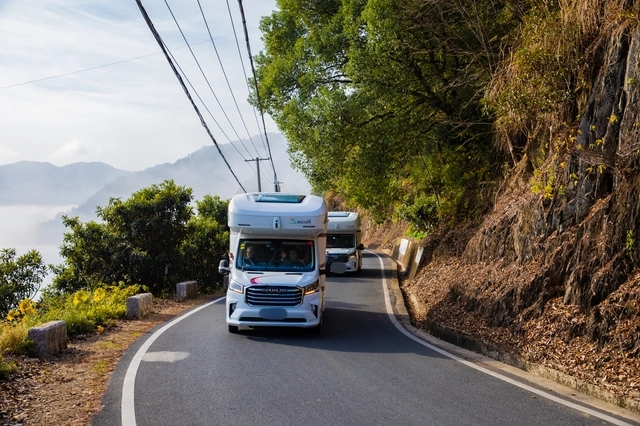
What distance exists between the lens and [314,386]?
8.75 m

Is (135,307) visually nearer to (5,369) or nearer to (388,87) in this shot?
(5,369)

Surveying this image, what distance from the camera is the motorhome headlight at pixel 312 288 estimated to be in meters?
13.2

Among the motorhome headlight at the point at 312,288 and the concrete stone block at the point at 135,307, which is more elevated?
the motorhome headlight at the point at 312,288

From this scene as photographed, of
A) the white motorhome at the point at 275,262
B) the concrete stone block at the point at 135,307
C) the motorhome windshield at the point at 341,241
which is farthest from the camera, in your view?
the motorhome windshield at the point at 341,241

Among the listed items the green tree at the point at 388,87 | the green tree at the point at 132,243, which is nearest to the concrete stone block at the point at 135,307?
the green tree at the point at 132,243

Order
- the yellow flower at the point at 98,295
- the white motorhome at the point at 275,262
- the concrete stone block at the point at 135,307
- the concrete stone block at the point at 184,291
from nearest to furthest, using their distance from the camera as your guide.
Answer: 1. the white motorhome at the point at 275,262
2. the concrete stone block at the point at 135,307
3. the yellow flower at the point at 98,295
4. the concrete stone block at the point at 184,291

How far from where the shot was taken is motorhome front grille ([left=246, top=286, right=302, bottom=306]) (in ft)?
42.7

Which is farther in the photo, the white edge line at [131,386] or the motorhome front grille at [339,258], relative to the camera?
the motorhome front grille at [339,258]

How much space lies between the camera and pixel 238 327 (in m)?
13.8

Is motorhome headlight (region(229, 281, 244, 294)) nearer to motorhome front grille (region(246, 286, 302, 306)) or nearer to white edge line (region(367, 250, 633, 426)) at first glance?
motorhome front grille (region(246, 286, 302, 306))

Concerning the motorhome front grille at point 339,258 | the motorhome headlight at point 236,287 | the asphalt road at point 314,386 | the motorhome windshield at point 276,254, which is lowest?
the motorhome front grille at point 339,258

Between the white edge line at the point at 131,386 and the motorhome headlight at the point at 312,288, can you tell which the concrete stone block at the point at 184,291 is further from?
the motorhome headlight at the point at 312,288

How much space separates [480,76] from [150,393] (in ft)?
45.3

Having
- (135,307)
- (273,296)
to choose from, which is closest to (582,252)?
(273,296)
